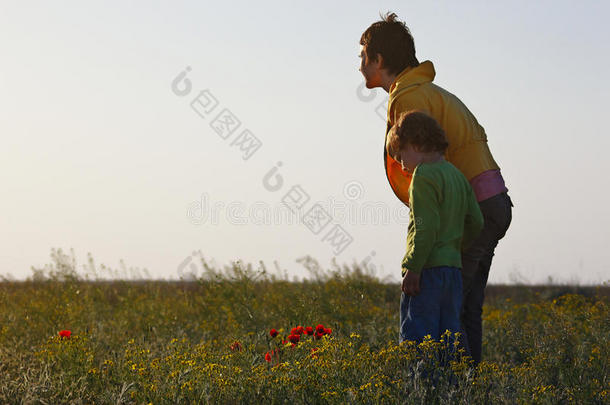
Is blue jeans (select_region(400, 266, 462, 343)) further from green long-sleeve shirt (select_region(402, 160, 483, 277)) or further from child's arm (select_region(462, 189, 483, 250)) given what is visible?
child's arm (select_region(462, 189, 483, 250))

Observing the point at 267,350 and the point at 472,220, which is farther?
the point at 267,350

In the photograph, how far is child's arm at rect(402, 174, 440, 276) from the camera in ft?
13.9

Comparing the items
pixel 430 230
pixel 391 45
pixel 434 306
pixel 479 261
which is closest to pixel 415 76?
pixel 391 45

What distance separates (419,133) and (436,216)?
0.52m

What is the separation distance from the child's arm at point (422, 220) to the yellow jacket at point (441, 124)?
51 centimetres

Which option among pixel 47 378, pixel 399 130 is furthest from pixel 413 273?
pixel 47 378

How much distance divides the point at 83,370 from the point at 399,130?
300 cm

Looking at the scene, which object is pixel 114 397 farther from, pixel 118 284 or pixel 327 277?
pixel 118 284

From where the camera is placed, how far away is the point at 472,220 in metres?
4.61

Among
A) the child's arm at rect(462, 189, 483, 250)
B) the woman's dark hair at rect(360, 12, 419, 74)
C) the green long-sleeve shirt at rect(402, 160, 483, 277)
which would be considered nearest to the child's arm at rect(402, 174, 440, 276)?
the green long-sleeve shirt at rect(402, 160, 483, 277)

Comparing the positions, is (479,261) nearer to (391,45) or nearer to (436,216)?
(436,216)

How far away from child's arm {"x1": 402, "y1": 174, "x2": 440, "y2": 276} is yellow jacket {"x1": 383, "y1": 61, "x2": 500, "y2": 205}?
511 millimetres

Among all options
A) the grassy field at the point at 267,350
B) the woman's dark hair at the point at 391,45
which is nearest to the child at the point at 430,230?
the grassy field at the point at 267,350

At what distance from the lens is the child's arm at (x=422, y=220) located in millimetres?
4227
